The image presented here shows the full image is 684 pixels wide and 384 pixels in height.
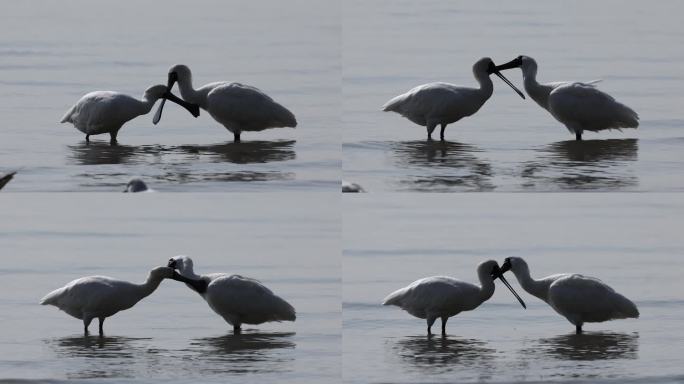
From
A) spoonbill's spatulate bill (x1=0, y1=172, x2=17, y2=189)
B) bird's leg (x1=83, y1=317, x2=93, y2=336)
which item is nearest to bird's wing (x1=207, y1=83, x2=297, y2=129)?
spoonbill's spatulate bill (x1=0, y1=172, x2=17, y2=189)

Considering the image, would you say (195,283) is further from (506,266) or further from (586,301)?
(586,301)

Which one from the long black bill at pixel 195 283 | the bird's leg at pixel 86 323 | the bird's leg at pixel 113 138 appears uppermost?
the bird's leg at pixel 113 138

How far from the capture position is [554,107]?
49.1 feet

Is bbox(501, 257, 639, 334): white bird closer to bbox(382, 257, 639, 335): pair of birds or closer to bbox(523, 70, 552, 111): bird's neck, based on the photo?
bbox(382, 257, 639, 335): pair of birds

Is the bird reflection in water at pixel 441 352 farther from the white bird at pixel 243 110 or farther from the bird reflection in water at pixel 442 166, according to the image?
the white bird at pixel 243 110

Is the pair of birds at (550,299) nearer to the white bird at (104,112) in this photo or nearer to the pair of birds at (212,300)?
the pair of birds at (212,300)

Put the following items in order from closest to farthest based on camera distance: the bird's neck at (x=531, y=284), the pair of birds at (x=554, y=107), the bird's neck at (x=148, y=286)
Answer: the bird's neck at (x=148, y=286), the bird's neck at (x=531, y=284), the pair of birds at (x=554, y=107)

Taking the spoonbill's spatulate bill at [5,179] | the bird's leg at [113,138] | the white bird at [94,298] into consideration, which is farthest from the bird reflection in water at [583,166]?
the spoonbill's spatulate bill at [5,179]

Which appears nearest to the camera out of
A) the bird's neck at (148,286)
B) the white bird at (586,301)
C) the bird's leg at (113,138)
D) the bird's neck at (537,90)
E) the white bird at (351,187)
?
the white bird at (351,187)

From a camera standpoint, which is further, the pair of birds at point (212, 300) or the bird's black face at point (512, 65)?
the bird's black face at point (512, 65)

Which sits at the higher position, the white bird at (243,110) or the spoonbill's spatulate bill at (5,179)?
the white bird at (243,110)

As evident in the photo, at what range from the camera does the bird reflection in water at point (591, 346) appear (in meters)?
13.3

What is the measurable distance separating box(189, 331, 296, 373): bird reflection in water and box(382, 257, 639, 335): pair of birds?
1079 millimetres

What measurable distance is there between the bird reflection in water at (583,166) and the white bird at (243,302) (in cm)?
225
